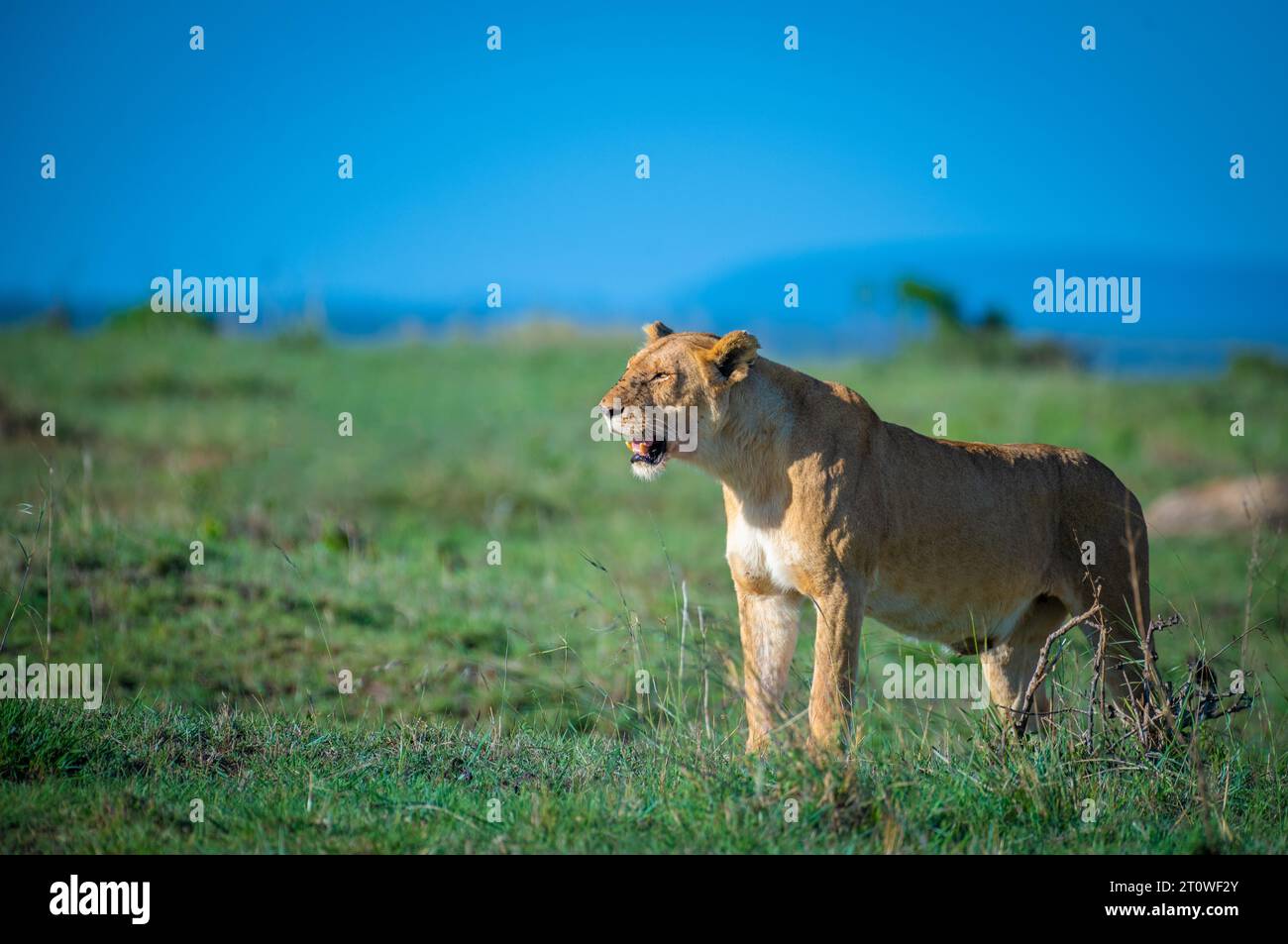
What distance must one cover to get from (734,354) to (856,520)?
0.97 metres

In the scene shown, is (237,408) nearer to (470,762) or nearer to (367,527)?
(367,527)

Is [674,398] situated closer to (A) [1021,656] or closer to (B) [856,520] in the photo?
(B) [856,520]

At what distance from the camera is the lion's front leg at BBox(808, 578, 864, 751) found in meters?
6.37

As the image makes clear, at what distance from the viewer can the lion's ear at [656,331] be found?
705 centimetres

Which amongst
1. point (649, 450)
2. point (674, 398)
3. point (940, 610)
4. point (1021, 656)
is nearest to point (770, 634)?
point (940, 610)

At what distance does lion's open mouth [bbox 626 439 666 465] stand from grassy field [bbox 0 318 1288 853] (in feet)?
1.65

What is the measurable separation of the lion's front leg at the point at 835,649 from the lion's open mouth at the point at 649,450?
0.99 m

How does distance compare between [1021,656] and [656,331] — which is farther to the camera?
[1021,656]

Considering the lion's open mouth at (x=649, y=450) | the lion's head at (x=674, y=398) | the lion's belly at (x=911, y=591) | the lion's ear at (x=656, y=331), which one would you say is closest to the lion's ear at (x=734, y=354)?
the lion's head at (x=674, y=398)

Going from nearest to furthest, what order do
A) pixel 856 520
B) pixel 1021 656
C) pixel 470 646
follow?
1. pixel 856 520
2. pixel 1021 656
3. pixel 470 646

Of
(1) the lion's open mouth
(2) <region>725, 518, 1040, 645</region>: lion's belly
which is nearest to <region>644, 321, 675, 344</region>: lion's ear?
(1) the lion's open mouth

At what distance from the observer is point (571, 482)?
17.8 meters

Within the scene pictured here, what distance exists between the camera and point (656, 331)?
7086mm

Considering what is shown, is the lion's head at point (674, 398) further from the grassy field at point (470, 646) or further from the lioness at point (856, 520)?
the grassy field at point (470, 646)
